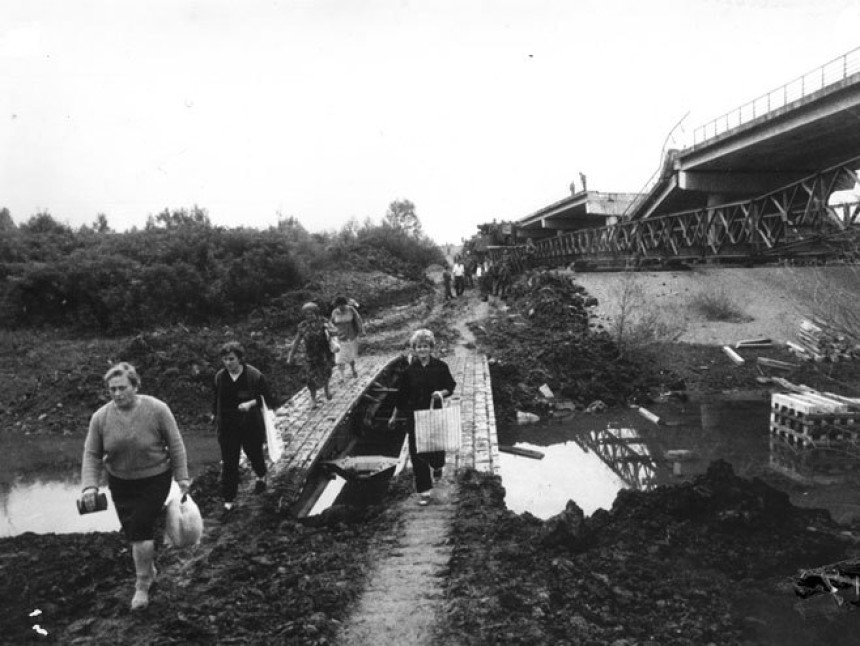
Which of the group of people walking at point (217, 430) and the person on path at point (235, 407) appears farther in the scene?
the person on path at point (235, 407)

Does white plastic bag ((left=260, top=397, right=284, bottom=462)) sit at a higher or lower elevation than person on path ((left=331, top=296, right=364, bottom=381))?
lower

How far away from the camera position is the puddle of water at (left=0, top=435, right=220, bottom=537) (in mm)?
7594

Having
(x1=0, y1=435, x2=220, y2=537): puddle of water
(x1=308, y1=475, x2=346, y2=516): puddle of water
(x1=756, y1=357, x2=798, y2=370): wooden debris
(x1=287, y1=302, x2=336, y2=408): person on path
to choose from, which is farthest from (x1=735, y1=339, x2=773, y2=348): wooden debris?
(x1=0, y1=435, x2=220, y2=537): puddle of water

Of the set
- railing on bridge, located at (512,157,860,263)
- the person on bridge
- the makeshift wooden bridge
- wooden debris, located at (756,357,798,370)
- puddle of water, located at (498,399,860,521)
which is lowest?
puddle of water, located at (498,399,860,521)

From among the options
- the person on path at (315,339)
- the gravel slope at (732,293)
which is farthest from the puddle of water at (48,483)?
the gravel slope at (732,293)

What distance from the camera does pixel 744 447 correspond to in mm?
9648

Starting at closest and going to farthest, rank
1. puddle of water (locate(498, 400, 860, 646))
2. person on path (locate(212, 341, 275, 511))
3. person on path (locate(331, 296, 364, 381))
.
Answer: puddle of water (locate(498, 400, 860, 646)), person on path (locate(212, 341, 275, 511)), person on path (locate(331, 296, 364, 381))

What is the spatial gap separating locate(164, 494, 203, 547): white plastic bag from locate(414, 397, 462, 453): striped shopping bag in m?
2.25

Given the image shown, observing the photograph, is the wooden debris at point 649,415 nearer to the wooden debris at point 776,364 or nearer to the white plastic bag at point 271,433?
the wooden debris at point 776,364

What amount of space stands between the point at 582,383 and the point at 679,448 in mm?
3443

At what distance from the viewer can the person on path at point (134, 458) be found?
4.28 meters

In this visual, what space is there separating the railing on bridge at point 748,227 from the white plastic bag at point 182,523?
1199 centimetres

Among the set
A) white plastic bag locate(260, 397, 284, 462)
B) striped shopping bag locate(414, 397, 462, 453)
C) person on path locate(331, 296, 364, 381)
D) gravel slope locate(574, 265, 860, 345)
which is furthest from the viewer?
gravel slope locate(574, 265, 860, 345)

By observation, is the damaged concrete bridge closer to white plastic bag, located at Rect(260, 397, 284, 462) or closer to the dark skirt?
white plastic bag, located at Rect(260, 397, 284, 462)
